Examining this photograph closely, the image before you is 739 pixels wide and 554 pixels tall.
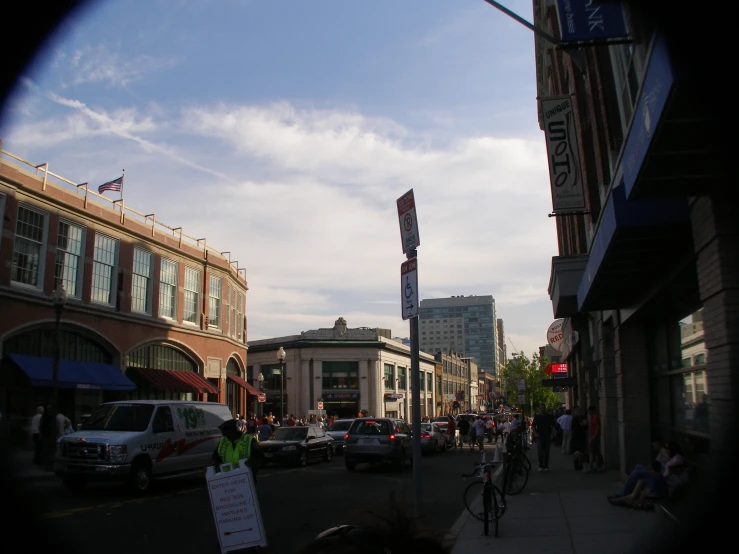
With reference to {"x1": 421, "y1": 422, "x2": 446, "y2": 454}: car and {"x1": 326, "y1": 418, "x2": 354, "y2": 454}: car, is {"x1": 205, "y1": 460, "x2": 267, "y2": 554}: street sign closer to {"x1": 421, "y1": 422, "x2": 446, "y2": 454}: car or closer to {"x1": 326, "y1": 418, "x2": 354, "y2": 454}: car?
{"x1": 421, "y1": 422, "x2": 446, "y2": 454}: car

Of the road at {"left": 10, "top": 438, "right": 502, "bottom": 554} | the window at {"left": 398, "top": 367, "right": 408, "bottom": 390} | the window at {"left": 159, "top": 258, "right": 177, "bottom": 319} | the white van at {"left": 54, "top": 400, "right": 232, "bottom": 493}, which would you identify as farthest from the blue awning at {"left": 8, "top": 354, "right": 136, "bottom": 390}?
the window at {"left": 398, "top": 367, "right": 408, "bottom": 390}

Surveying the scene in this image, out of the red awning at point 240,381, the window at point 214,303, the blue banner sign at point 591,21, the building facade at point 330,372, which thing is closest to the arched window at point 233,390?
the red awning at point 240,381

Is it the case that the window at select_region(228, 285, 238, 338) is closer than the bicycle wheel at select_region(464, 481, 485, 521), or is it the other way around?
the bicycle wheel at select_region(464, 481, 485, 521)

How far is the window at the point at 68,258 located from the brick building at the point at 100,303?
0.04m

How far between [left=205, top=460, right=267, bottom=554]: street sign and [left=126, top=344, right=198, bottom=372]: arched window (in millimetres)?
25983

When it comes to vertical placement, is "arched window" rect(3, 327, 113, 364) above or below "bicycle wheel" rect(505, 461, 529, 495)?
above

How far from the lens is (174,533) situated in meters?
10.7

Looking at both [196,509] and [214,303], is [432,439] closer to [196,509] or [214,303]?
[214,303]

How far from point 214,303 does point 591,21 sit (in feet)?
112

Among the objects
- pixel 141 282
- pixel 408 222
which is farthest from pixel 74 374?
pixel 408 222

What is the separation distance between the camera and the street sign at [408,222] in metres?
7.92

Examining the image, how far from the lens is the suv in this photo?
22781mm

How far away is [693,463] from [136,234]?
28174mm

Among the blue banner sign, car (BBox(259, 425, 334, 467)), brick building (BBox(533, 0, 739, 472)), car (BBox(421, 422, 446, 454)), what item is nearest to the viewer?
brick building (BBox(533, 0, 739, 472))
